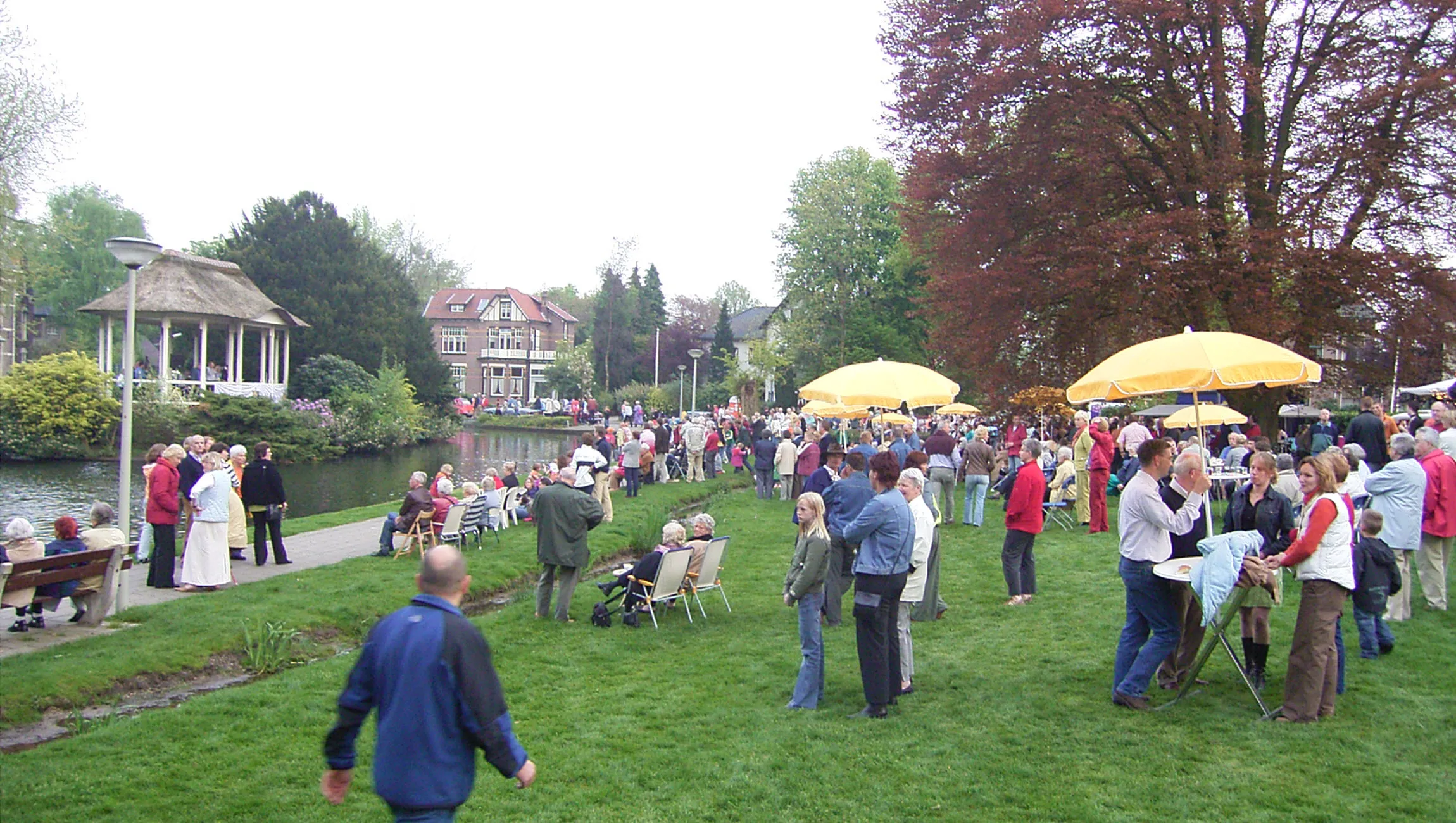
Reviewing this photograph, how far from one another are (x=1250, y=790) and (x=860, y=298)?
4759 centimetres

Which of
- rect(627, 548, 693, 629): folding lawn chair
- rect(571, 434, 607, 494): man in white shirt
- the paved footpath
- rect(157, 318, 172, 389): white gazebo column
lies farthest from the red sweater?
rect(157, 318, 172, 389): white gazebo column

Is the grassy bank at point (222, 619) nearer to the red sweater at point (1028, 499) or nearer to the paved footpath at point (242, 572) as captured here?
the paved footpath at point (242, 572)

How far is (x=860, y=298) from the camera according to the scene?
52.0 m

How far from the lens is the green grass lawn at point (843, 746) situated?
5332 mm

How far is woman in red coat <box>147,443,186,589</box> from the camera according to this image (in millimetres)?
11102

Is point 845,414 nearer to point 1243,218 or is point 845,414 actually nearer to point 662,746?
point 1243,218

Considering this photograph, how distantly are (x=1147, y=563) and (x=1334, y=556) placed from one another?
1.06 metres

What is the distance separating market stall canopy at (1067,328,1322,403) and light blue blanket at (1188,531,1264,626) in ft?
4.78

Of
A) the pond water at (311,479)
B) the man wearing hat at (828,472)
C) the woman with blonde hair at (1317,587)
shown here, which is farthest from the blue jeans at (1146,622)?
the pond water at (311,479)

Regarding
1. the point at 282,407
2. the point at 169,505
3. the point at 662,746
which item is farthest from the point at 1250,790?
the point at 282,407

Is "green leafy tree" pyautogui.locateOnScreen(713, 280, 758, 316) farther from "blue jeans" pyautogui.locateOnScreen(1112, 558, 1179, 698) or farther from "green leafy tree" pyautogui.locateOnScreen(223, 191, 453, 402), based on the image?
"blue jeans" pyautogui.locateOnScreen(1112, 558, 1179, 698)

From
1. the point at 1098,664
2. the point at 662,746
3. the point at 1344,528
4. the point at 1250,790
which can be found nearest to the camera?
the point at 1250,790

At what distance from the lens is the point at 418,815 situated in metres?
3.52

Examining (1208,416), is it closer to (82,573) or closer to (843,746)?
(843,746)
